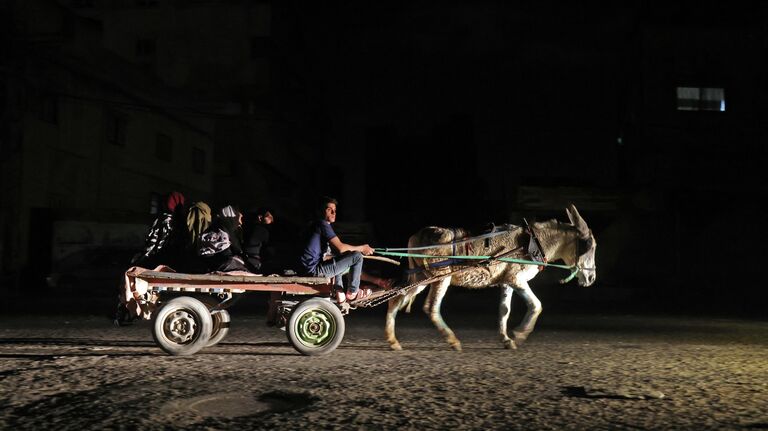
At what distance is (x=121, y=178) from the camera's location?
29000mm

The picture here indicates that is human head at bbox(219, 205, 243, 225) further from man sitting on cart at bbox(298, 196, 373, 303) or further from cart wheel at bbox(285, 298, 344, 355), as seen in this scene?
cart wheel at bbox(285, 298, 344, 355)

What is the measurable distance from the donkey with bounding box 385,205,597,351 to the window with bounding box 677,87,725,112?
2266cm

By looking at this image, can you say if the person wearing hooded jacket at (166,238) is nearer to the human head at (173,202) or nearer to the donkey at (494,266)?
the human head at (173,202)

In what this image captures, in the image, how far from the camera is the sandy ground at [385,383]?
5.07 meters

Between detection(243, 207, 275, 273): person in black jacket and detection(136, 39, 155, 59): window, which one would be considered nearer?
detection(243, 207, 275, 273): person in black jacket

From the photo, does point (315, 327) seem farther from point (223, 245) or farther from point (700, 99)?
point (700, 99)

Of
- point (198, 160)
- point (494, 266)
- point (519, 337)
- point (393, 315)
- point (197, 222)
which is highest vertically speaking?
point (198, 160)

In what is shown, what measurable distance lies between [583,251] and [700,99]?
76.4 feet

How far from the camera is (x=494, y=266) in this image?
9430 mm

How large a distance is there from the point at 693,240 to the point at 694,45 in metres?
8.61

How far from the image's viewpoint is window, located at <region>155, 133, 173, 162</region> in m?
32.0

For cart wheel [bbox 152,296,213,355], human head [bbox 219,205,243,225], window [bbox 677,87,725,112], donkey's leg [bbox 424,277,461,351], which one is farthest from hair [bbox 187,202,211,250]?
window [bbox 677,87,725,112]

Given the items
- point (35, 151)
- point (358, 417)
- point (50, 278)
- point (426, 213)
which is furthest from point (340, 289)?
point (426, 213)

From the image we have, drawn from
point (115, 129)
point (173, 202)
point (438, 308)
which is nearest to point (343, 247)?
point (438, 308)
